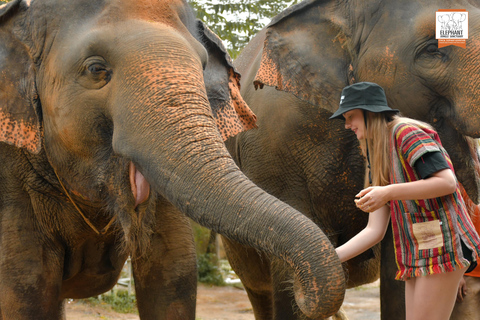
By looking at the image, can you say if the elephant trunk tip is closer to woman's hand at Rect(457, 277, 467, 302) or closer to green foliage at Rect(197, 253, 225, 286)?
woman's hand at Rect(457, 277, 467, 302)

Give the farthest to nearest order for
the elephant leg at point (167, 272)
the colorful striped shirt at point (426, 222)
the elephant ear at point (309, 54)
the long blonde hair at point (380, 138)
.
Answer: the elephant ear at point (309, 54) < the elephant leg at point (167, 272) < the long blonde hair at point (380, 138) < the colorful striped shirt at point (426, 222)

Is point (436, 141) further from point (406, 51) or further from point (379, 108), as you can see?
point (406, 51)

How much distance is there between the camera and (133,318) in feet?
26.6

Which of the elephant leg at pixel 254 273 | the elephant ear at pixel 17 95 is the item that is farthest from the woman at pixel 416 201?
the elephant leg at pixel 254 273

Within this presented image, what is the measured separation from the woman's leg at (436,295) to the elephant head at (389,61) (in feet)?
3.07

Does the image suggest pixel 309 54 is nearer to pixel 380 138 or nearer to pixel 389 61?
pixel 389 61

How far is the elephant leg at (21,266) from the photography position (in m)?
3.46

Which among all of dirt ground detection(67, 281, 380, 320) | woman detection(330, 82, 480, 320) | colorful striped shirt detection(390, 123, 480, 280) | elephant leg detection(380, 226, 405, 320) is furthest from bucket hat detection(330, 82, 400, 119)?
dirt ground detection(67, 281, 380, 320)

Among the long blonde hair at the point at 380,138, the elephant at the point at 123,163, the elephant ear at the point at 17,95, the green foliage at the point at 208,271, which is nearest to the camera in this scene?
the elephant at the point at 123,163

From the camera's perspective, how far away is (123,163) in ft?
9.56

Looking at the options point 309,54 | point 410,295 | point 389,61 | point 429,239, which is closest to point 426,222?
point 429,239

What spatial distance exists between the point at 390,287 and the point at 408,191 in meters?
1.54

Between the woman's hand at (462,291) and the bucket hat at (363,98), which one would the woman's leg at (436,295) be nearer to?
the bucket hat at (363,98)

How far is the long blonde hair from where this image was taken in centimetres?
296
